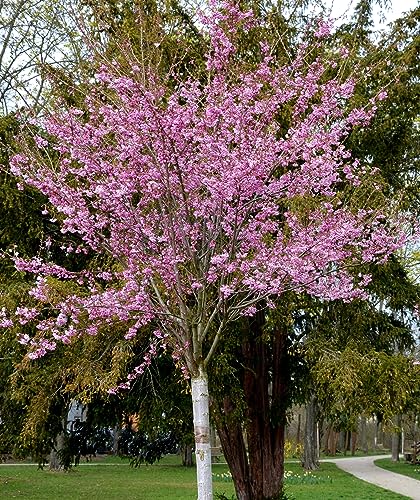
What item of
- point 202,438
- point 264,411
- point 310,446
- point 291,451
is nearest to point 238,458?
point 264,411

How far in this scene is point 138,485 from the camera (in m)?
18.1

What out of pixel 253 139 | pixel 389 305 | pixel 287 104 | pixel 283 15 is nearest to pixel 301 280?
pixel 253 139

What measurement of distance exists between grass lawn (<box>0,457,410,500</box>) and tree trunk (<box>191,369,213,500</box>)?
6.62 metres

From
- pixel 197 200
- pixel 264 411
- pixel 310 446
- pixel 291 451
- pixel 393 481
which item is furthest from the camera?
pixel 291 451

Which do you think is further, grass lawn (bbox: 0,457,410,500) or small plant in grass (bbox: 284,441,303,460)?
small plant in grass (bbox: 284,441,303,460)

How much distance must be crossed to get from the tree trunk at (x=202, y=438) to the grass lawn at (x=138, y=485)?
21.7ft

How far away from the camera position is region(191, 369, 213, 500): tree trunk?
605cm

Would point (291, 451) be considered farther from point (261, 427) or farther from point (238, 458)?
point (261, 427)

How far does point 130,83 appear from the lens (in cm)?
607

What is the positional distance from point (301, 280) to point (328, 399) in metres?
3.15

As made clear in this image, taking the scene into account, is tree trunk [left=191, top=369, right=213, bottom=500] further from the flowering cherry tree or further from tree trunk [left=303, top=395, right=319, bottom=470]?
tree trunk [left=303, top=395, right=319, bottom=470]

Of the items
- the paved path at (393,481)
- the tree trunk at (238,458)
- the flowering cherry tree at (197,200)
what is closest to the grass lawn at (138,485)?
the paved path at (393,481)

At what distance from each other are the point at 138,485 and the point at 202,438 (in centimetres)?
1280

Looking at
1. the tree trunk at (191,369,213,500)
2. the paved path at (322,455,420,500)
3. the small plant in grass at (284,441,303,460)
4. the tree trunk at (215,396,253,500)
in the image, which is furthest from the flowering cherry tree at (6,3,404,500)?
the small plant in grass at (284,441,303,460)
